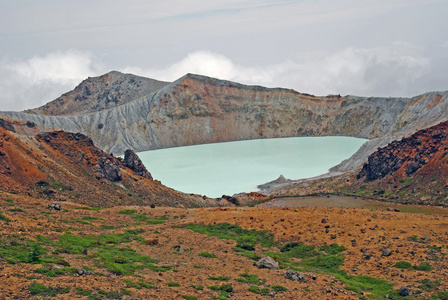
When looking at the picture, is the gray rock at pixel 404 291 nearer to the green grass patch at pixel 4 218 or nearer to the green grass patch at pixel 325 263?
the green grass patch at pixel 325 263

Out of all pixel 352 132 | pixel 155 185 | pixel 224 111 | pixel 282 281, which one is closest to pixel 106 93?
pixel 224 111

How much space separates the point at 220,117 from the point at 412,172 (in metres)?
96.5

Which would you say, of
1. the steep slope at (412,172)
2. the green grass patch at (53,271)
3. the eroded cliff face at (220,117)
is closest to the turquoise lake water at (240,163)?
the eroded cliff face at (220,117)

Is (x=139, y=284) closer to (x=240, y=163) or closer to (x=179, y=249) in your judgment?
(x=179, y=249)

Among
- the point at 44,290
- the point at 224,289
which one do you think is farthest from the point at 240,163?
the point at 44,290

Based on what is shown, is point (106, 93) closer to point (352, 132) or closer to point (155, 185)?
point (352, 132)

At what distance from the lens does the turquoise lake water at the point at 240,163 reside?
2881 inches

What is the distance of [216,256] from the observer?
24672mm

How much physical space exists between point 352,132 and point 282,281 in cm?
12277

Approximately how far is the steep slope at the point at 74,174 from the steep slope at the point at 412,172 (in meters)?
20.8

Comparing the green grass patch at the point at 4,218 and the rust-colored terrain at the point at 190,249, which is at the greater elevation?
the green grass patch at the point at 4,218

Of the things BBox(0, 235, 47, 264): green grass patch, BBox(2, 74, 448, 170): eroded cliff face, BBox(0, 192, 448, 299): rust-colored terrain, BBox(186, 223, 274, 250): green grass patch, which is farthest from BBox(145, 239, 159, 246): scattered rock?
BBox(2, 74, 448, 170): eroded cliff face

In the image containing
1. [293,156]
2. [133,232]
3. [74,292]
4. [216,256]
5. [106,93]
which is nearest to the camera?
[74,292]

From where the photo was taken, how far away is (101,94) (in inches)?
6403
